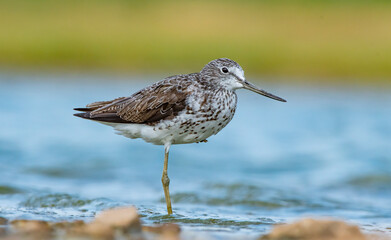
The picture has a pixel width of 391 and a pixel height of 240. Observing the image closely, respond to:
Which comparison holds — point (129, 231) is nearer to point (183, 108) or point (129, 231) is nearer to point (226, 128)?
point (183, 108)

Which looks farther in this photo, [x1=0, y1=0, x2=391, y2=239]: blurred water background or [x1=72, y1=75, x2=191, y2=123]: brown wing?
[x1=0, y1=0, x2=391, y2=239]: blurred water background

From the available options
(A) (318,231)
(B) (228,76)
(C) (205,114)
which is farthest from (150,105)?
(A) (318,231)

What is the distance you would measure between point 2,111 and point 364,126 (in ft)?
33.0

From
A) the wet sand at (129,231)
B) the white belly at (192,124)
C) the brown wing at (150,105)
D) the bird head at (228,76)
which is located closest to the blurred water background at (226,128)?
the wet sand at (129,231)

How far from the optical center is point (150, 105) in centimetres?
811

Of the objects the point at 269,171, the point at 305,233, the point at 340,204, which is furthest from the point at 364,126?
the point at 305,233

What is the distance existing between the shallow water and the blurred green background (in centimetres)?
314

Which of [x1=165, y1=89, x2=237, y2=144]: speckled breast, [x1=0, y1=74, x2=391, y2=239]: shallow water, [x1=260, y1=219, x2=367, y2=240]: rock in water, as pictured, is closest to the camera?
[x1=260, y1=219, x2=367, y2=240]: rock in water

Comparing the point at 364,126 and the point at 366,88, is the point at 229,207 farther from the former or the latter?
the point at 366,88

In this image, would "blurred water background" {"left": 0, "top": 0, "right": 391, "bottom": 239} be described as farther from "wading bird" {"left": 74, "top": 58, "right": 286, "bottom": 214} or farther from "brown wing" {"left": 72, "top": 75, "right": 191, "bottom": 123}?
"brown wing" {"left": 72, "top": 75, "right": 191, "bottom": 123}

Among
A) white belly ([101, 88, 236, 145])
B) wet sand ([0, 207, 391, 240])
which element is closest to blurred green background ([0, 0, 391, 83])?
white belly ([101, 88, 236, 145])

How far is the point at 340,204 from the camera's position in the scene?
438 inches

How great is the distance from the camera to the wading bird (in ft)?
25.7

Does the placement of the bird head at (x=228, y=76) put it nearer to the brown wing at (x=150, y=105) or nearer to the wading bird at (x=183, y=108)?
the wading bird at (x=183, y=108)
